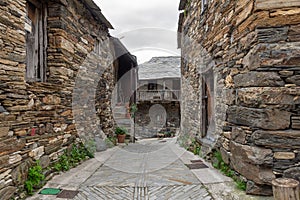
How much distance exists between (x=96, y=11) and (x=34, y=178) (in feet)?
13.1

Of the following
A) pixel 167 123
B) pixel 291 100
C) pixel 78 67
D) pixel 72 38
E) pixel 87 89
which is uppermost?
pixel 72 38

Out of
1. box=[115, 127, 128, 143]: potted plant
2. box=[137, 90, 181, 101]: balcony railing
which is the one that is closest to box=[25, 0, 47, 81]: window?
box=[115, 127, 128, 143]: potted plant

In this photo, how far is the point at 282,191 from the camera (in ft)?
7.54

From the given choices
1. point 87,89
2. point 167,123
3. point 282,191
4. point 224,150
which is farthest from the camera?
point 167,123

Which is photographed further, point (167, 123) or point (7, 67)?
point (167, 123)

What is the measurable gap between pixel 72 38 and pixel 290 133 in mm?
4018

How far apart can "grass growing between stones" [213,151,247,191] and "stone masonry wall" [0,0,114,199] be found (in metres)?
2.76

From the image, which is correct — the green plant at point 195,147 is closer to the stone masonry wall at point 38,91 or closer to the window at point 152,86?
the stone masonry wall at point 38,91

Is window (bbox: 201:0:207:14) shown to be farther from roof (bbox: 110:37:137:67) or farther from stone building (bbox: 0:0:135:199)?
roof (bbox: 110:37:137:67)

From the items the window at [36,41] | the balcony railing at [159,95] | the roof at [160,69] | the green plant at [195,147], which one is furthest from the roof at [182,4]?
the roof at [160,69]

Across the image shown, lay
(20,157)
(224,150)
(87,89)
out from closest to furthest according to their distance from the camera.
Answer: (20,157) < (224,150) < (87,89)

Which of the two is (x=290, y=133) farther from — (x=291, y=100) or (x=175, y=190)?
(x=175, y=190)

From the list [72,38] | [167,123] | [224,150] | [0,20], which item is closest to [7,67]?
[0,20]

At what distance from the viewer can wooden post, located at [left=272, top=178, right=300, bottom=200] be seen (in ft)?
7.45
